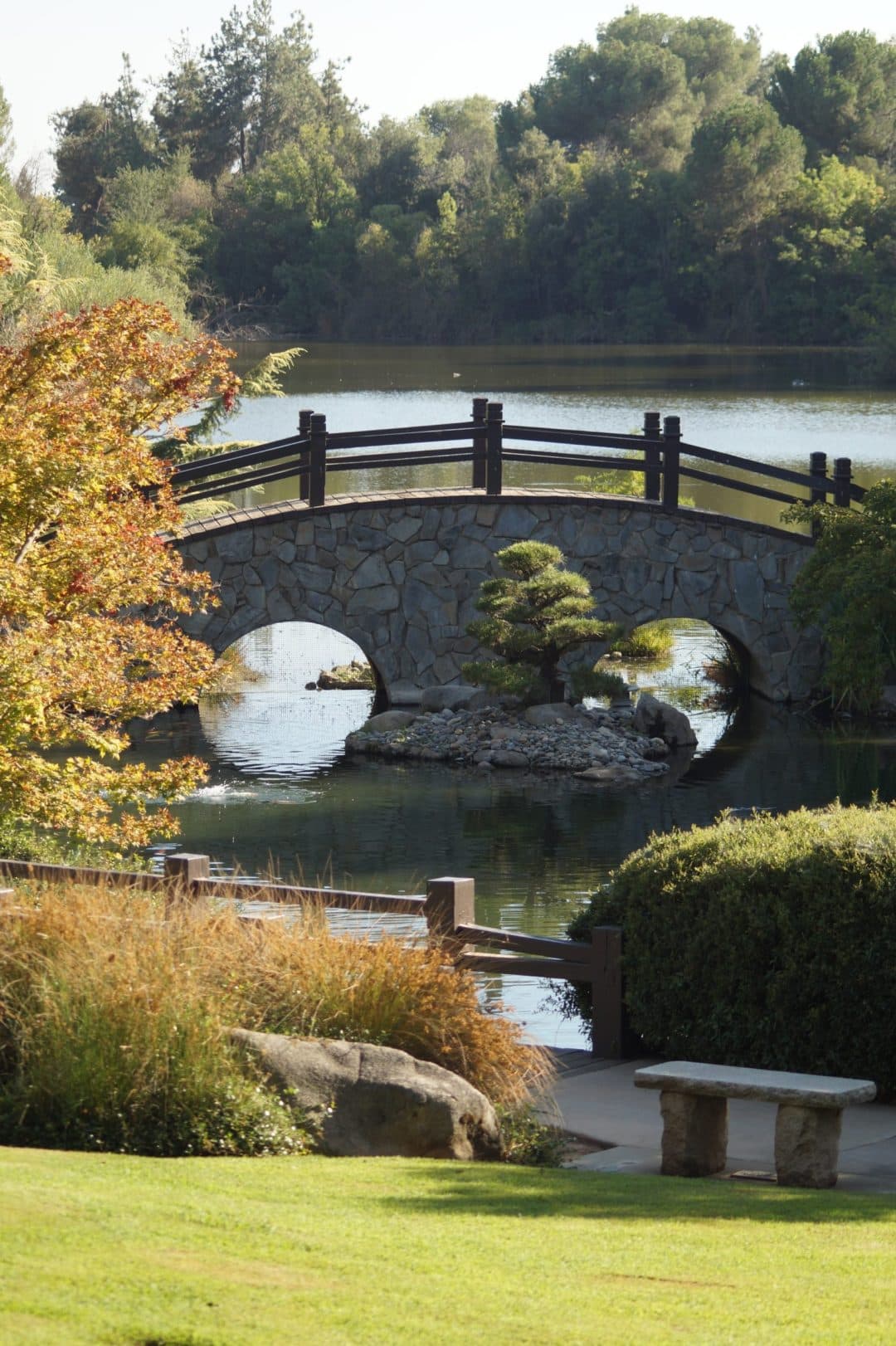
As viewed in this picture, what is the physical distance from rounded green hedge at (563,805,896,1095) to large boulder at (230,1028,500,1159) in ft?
6.63

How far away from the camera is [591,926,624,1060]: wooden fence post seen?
8.06 metres

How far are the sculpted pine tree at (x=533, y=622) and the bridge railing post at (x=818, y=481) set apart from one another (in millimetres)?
3496

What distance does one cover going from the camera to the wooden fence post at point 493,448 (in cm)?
2092

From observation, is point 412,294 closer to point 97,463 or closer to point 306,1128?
point 97,463

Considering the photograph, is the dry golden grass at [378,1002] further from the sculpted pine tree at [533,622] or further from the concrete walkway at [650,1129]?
the sculpted pine tree at [533,622]

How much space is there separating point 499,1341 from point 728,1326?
587mm

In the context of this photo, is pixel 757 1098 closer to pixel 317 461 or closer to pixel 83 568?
pixel 83 568

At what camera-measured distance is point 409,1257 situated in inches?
173

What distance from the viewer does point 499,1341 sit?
3.81 meters

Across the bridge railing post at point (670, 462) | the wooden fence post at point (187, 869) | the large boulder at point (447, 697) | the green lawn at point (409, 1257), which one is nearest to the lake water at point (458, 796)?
the large boulder at point (447, 697)

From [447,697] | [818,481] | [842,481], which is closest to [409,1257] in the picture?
[447,697]

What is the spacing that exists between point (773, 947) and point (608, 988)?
0.84 m

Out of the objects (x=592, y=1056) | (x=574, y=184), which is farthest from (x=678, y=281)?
(x=592, y=1056)

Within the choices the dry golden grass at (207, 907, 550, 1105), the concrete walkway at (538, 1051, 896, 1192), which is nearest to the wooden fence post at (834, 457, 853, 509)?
the concrete walkway at (538, 1051, 896, 1192)
